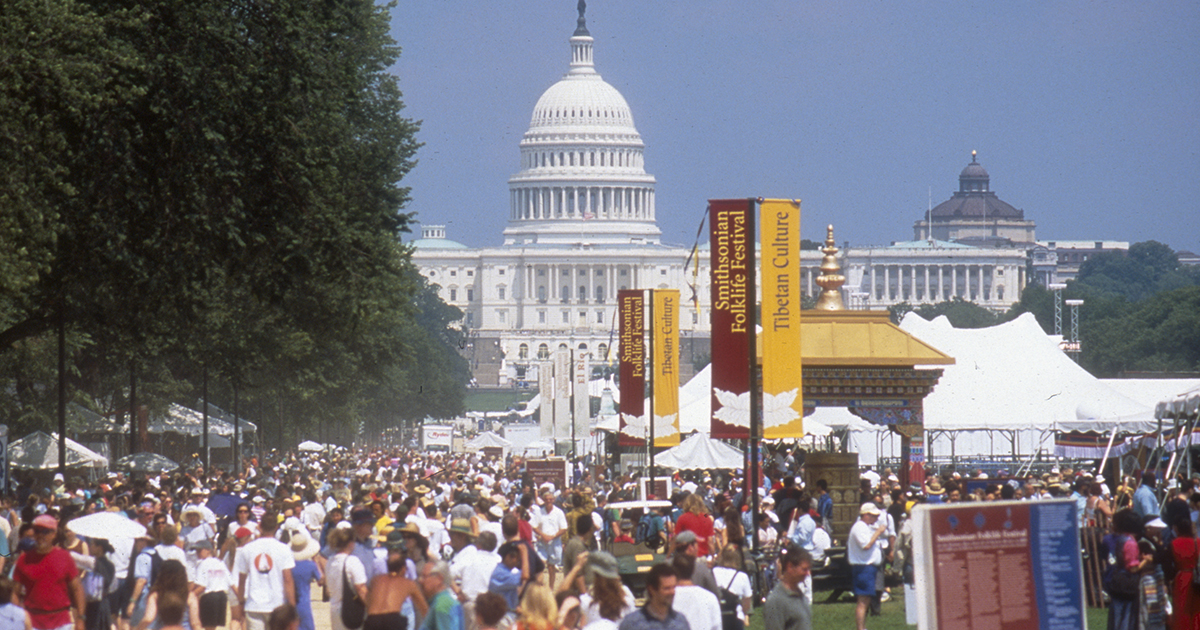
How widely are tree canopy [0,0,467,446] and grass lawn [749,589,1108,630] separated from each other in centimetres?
864

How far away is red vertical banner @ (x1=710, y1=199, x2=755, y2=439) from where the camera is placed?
17859 millimetres

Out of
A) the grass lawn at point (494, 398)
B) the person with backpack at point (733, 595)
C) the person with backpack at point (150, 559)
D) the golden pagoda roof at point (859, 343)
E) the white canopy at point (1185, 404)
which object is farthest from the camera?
the grass lawn at point (494, 398)

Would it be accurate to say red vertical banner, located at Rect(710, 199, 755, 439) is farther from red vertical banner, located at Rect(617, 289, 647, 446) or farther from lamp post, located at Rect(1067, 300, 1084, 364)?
lamp post, located at Rect(1067, 300, 1084, 364)

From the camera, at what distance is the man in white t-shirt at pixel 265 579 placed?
44.7 ft

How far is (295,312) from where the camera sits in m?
28.9

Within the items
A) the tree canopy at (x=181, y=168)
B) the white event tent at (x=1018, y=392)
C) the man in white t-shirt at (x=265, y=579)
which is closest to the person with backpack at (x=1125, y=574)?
the man in white t-shirt at (x=265, y=579)

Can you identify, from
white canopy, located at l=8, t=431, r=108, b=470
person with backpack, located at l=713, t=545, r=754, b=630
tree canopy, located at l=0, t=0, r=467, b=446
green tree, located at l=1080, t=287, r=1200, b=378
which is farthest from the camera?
green tree, located at l=1080, t=287, r=1200, b=378

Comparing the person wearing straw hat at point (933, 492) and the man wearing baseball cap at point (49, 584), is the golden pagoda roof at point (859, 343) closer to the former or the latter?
the person wearing straw hat at point (933, 492)

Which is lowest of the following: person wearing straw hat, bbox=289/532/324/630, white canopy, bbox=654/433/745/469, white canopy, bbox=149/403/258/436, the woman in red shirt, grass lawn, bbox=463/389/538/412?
person wearing straw hat, bbox=289/532/324/630

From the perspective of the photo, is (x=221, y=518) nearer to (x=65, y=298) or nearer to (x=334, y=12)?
(x=65, y=298)

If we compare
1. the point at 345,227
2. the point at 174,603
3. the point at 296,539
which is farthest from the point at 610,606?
the point at 345,227

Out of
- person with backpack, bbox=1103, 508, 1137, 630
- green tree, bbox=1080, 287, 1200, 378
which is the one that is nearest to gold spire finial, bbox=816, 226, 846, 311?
person with backpack, bbox=1103, 508, 1137, 630

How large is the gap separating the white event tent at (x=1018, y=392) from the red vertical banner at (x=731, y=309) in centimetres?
1675

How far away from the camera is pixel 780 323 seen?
1797 centimetres
